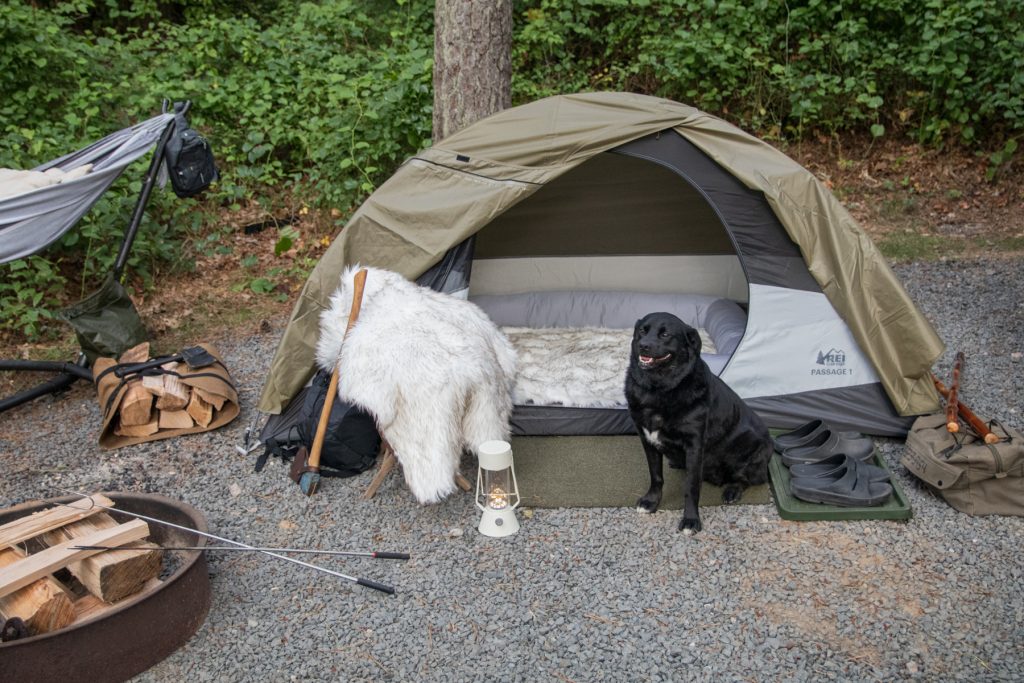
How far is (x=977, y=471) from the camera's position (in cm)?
298

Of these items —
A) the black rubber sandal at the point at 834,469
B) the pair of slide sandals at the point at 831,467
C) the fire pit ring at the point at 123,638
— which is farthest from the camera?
the black rubber sandal at the point at 834,469

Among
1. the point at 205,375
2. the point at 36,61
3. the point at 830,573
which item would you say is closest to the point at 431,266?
the point at 205,375

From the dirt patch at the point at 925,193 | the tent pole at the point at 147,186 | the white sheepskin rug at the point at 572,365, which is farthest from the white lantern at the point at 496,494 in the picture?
the dirt patch at the point at 925,193

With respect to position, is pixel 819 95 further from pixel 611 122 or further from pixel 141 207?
pixel 141 207

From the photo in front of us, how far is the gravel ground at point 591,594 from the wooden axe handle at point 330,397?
158 mm

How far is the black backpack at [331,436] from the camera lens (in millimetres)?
3418

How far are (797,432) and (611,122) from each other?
1605 millimetres

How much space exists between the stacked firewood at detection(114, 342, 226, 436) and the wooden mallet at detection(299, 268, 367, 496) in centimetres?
87

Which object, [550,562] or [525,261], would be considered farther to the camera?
[525,261]

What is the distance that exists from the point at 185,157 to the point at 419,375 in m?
2.24

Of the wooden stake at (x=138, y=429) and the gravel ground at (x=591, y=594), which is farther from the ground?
the gravel ground at (x=591, y=594)

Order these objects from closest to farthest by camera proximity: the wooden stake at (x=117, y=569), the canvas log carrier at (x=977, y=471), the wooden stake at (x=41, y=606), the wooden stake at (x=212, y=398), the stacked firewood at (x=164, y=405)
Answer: the wooden stake at (x=41, y=606)
the wooden stake at (x=117, y=569)
the canvas log carrier at (x=977, y=471)
the stacked firewood at (x=164, y=405)
the wooden stake at (x=212, y=398)

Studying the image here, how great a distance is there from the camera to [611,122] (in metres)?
3.52

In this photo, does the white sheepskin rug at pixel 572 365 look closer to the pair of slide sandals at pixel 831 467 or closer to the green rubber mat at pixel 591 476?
the green rubber mat at pixel 591 476
